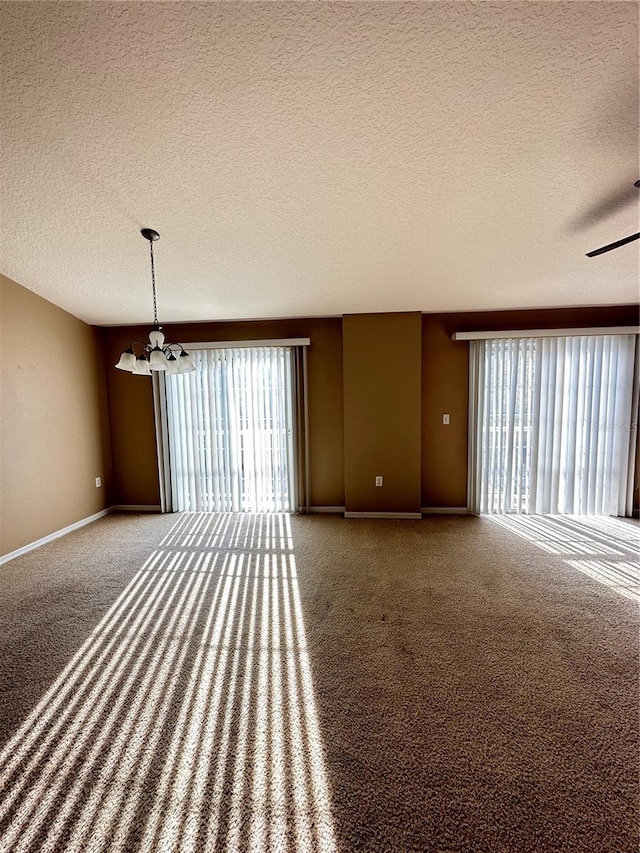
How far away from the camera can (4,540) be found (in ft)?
10.0

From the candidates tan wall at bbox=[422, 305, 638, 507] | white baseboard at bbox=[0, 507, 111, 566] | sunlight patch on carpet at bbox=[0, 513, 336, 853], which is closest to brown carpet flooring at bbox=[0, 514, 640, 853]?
sunlight patch on carpet at bbox=[0, 513, 336, 853]

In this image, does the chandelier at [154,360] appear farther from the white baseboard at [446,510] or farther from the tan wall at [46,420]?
the white baseboard at [446,510]

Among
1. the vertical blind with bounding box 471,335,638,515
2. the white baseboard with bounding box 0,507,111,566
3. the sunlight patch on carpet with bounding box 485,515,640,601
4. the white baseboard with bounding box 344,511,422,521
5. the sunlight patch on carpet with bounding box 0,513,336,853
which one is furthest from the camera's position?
the white baseboard with bounding box 344,511,422,521

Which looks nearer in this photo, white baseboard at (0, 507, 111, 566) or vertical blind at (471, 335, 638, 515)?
white baseboard at (0, 507, 111, 566)

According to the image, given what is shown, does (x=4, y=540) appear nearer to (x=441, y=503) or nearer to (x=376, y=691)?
(x=376, y=691)

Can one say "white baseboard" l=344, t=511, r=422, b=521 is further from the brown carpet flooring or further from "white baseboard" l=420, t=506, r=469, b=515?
the brown carpet flooring

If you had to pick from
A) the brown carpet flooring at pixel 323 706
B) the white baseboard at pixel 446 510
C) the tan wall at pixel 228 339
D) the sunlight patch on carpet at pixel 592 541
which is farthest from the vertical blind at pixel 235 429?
the sunlight patch on carpet at pixel 592 541

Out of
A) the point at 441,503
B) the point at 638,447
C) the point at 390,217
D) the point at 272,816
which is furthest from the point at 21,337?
the point at 638,447

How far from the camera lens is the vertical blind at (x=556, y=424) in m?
3.73

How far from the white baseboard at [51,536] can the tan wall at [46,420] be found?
0.13 feet

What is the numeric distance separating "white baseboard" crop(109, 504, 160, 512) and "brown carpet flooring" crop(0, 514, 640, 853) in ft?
5.07

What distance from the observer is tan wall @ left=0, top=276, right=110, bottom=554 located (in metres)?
3.15

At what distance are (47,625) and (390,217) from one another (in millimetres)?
3559

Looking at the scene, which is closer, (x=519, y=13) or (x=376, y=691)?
(x=519, y=13)
